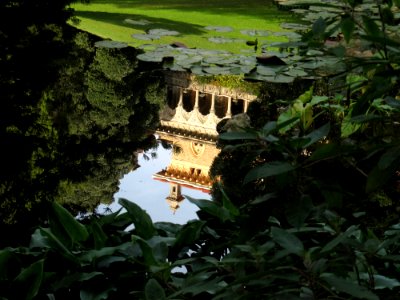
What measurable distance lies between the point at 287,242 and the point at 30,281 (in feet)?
2.61

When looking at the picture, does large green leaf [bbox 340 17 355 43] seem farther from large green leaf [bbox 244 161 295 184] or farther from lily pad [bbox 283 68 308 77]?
lily pad [bbox 283 68 308 77]

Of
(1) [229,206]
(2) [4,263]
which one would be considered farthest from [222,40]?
(2) [4,263]

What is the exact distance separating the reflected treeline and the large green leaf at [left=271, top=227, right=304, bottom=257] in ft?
8.57

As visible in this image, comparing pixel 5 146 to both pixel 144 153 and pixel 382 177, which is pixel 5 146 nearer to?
pixel 144 153

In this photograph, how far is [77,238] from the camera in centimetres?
181

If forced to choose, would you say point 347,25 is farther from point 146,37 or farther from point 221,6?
point 221,6

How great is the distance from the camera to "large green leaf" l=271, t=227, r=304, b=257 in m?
0.88

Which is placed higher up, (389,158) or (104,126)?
(389,158)

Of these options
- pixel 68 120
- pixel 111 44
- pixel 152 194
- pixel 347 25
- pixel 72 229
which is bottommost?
pixel 152 194

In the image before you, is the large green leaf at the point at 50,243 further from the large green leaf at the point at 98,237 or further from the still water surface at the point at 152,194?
the still water surface at the point at 152,194

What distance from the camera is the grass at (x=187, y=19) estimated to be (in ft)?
25.4

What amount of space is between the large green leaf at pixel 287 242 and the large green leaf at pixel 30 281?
0.75 m

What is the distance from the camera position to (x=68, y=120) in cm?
504

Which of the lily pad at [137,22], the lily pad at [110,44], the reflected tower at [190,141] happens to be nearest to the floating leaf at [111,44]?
the lily pad at [110,44]
